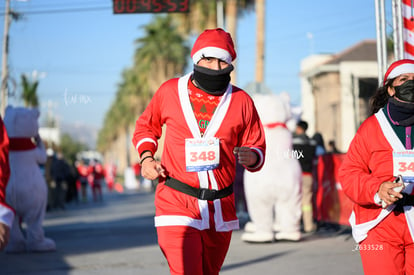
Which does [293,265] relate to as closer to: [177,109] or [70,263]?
[70,263]

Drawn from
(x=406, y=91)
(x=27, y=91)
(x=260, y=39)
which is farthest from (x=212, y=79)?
(x=27, y=91)

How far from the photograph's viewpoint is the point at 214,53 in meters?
4.38

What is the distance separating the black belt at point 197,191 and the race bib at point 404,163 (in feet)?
3.25

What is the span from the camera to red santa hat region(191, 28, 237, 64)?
438 cm

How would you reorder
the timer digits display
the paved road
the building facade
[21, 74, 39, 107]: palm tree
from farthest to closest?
the building facade < [21, 74, 39, 107]: palm tree < the timer digits display < the paved road

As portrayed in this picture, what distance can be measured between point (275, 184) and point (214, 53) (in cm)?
558

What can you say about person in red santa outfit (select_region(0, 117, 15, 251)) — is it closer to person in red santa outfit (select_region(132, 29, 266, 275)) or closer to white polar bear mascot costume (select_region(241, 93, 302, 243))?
person in red santa outfit (select_region(132, 29, 266, 275))

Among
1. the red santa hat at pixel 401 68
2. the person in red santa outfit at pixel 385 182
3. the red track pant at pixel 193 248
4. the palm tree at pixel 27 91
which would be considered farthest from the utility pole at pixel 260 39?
the red track pant at pixel 193 248

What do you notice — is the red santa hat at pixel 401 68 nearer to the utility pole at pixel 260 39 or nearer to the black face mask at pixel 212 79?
the black face mask at pixel 212 79

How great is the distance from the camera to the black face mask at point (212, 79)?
428 cm

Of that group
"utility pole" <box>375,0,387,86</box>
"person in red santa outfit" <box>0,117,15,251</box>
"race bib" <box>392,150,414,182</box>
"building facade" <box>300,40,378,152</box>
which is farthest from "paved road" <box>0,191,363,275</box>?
"building facade" <box>300,40,378,152</box>

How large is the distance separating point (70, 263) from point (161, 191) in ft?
15.3

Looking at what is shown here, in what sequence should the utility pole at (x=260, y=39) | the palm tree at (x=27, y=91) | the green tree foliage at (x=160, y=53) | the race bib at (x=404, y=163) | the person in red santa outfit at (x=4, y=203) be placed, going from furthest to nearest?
the green tree foliage at (x=160, y=53), the palm tree at (x=27, y=91), the utility pole at (x=260, y=39), the race bib at (x=404, y=163), the person in red santa outfit at (x=4, y=203)

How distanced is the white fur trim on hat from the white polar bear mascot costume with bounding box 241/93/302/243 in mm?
5497
